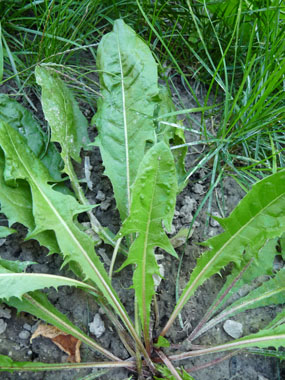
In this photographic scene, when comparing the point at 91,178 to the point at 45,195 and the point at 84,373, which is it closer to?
the point at 45,195

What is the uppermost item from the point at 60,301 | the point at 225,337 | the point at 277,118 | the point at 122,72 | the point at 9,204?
the point at 122,72

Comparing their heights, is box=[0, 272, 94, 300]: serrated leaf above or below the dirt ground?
above

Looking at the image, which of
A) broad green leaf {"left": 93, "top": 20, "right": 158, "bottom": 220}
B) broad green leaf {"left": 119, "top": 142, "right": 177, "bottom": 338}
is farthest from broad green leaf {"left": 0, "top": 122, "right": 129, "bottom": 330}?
broad green leaf {"left": 93, "top": 20, "right": 158, "bottom": 220}

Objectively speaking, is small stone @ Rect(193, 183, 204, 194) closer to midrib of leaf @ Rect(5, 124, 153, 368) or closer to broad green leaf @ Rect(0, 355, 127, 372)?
midrib of leaf @ Rect(5, 124, 153, 368)

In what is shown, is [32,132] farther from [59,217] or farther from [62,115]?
[59,217]

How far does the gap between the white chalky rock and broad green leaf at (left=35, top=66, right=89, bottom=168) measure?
1.78 ft

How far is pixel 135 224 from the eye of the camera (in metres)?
1.09

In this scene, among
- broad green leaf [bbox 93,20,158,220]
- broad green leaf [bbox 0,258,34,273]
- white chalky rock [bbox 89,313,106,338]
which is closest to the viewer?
broad green leaf [bbox 0,258,34,273]

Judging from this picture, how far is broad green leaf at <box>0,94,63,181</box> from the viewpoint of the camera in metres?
1.37

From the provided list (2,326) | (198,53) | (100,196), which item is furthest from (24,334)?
(198,53)

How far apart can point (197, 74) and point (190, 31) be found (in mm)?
181

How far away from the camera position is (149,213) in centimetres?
108

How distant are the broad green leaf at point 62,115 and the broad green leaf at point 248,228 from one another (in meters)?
0.59

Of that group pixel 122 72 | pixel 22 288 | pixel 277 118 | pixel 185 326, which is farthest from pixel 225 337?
pixel 122 72
